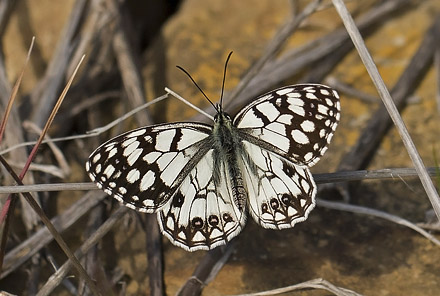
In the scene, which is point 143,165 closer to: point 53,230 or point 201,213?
point 201,213

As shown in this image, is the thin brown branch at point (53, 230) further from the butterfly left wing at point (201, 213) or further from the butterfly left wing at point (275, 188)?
the butterfly left wing at point (275, 188)

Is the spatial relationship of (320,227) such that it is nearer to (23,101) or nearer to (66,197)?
(66,197)

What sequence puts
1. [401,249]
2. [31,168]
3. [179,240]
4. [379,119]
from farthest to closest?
[379,119], [31,168], [401,249], [179,240]

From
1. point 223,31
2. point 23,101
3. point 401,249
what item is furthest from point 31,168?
point 401,249

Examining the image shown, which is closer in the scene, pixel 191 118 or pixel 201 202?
pixel 201 202

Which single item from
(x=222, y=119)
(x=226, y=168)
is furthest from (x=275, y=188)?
(x=222, y=119)

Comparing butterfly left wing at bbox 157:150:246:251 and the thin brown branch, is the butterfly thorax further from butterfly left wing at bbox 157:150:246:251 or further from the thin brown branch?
the thin brown branch

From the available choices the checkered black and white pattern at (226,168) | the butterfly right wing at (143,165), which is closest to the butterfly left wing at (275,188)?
the checkered black and white pattern at (226,168)
